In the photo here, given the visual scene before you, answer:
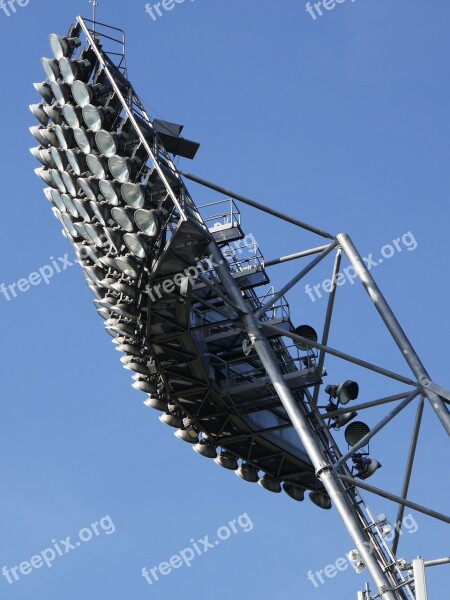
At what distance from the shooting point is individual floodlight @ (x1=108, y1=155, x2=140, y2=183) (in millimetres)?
42447

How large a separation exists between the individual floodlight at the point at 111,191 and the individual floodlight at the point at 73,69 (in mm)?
4598

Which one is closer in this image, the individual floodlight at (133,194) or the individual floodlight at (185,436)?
the individual floodlight at (133,194)

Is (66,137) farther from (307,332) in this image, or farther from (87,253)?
(307,332)

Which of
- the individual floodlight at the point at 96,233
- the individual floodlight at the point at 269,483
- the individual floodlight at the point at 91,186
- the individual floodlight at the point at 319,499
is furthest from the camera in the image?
the individual floodlight at the point at 319,499

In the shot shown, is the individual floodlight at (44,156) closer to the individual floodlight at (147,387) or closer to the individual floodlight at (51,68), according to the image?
the individual floodlight at (51,68)

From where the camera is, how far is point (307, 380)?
4541 cm

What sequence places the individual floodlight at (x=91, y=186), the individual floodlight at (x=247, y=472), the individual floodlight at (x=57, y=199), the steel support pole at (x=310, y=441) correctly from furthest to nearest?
the individual floodlight at (x=247, y=472) < the individual floodlight at (x=57, y=199) < the individual floodlight at (x=91, y=186) < the steel support pole at (x=310, y=441)

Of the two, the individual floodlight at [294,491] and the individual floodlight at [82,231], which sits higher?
the individual floodlight at [82,231]

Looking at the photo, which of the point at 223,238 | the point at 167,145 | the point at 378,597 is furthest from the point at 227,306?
the point at 378,597

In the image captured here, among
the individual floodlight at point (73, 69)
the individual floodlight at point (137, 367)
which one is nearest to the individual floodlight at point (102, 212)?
the individual floodlight at point (73, 69)

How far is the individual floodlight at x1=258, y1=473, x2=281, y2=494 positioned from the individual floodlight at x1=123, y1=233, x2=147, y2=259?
42.1 feet

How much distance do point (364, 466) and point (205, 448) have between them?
583cm

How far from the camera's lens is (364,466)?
157ft

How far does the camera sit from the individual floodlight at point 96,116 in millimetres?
43875
